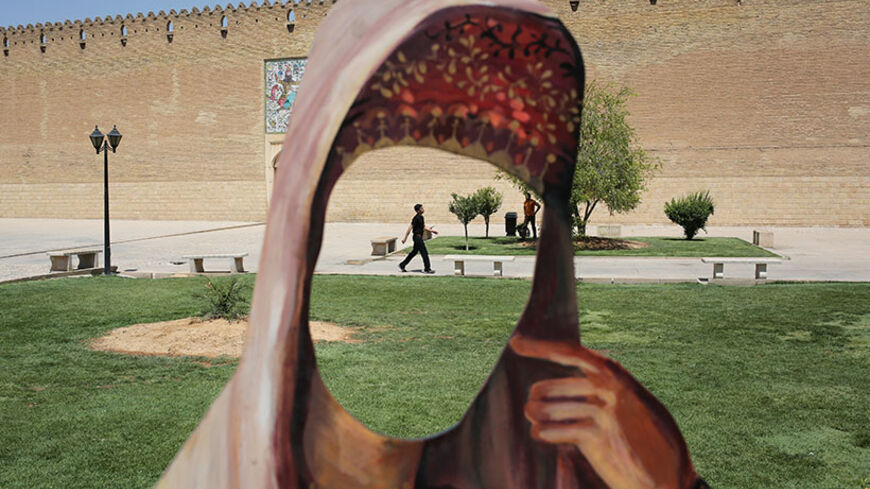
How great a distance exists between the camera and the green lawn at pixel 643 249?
1477cm

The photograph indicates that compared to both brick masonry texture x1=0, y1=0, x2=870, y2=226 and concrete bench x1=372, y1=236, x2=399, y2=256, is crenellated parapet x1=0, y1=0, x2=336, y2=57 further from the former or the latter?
concrete bench x1=372, y1=236, x2=399, y2=256

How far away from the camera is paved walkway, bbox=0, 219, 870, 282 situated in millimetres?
11820

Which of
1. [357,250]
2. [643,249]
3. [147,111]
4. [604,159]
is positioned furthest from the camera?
[147,111]

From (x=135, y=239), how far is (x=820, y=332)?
16428mm

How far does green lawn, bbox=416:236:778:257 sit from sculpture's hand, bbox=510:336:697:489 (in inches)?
489

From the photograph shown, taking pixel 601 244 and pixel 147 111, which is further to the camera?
pixel 147 111

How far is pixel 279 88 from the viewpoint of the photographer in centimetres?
2656

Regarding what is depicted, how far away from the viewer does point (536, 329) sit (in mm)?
2326

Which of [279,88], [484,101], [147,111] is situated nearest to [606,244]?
[279,88]

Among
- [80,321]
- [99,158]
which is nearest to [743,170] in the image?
[80,321]

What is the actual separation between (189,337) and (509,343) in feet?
16.4

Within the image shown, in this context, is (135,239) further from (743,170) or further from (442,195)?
(743,170)

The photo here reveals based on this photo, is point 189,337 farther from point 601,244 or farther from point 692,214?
point 692,214

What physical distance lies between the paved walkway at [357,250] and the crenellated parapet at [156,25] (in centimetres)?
701
